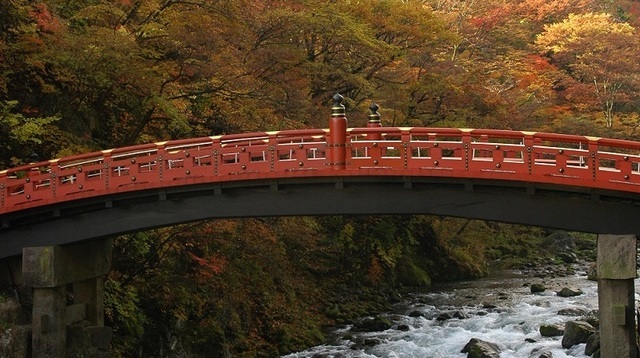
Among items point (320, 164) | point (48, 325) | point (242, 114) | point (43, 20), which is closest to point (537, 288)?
point (242, 114)

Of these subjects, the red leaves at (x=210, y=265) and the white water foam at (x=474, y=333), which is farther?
the white water foam at (x=474, y=333)

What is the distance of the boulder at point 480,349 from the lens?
80.8 feet

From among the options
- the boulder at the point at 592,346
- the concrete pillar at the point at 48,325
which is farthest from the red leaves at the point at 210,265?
the boulder at the point at 592,346

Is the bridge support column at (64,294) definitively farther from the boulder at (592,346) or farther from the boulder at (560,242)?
the boulder at (560,242)

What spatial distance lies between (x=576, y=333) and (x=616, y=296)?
8.08 meters

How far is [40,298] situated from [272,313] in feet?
33.0

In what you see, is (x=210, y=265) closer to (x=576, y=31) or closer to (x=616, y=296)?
(x=616, y=296)

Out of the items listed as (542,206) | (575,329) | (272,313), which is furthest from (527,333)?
(542,206)

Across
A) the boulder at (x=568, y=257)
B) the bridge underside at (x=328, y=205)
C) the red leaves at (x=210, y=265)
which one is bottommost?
the boulder at (x=568, y=257)

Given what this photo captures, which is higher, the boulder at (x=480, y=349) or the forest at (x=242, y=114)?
the forest at (x=242, y=114)

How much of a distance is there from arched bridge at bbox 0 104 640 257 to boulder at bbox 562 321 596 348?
828cm

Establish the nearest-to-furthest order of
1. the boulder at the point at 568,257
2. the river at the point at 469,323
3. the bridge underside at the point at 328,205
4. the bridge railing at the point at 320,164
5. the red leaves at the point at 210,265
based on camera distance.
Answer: the bridge railing at the point at 320,164 < the bridge underside at the point at 328,205 < the red leaves at the point at 210,265 < the river at the point at 469,323 < the boulder at the point at 568,257

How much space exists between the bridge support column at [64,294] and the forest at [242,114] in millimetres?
1189

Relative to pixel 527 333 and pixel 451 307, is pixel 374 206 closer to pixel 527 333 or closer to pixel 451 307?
pixel 527 333
